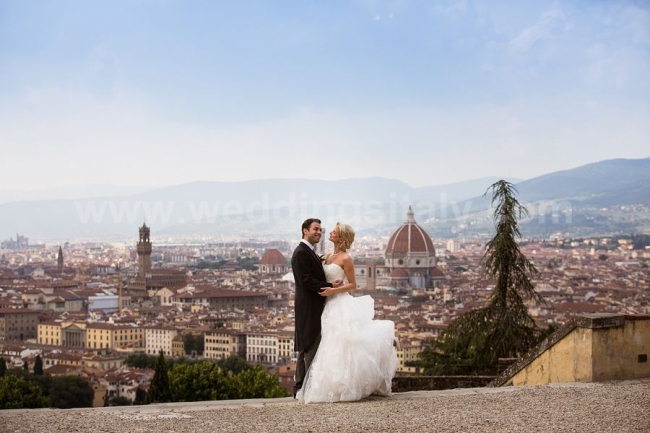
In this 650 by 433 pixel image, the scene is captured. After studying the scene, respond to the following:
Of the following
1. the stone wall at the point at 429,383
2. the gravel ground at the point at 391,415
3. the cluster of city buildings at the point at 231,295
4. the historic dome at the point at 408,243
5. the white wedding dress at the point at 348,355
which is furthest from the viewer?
the historic dome at the point at 408,243

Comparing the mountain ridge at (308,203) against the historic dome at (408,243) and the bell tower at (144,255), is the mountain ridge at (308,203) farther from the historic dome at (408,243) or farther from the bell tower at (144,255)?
the bell tower at (144,255)

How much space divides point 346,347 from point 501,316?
16.1ft

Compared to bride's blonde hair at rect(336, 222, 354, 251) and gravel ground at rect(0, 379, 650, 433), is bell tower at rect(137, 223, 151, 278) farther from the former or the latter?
gravel ground at rect(0, 379, 650, 433)

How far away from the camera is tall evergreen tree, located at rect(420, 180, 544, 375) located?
8.51 meters

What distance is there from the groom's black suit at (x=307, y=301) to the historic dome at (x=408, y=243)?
2722 inches

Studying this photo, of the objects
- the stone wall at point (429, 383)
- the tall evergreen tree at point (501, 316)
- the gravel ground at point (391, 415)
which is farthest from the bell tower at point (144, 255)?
the gravel ground at point (391, 415)

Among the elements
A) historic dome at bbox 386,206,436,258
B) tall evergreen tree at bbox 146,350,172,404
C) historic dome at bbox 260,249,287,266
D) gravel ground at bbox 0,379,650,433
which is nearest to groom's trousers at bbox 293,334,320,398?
gravel ground at bbox 0,379,650,433

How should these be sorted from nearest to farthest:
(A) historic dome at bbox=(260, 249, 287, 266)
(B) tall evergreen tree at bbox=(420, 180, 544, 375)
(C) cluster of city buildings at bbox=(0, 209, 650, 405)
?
1. (B) tall evergreen tree at bbox=(420, 180, 544, 375)
2. (C) cluster of city buildings at bbox=(0, 209, 650, 405)
3. (A) historic dome at bbox=(260, 249, 287, 266)

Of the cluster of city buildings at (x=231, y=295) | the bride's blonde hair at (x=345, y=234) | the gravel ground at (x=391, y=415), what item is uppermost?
the bride's blonde hair at (x=345, y=234)

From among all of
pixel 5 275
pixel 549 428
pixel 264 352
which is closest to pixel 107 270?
pixel 5 275

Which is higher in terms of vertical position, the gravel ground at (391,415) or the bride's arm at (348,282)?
the bride's arm at (348,282)

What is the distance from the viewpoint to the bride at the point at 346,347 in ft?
12.8

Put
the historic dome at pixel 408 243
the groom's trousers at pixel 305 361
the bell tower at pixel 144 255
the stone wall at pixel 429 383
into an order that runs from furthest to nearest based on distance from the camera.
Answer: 1. the bell tower at pixel 144 255
2. the historic dome at pixel 408 243
3. the stone wall at pixel 429 383
4. the groom's trousers at pixel 305 361

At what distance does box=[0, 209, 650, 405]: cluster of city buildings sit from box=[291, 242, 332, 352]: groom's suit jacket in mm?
23076
